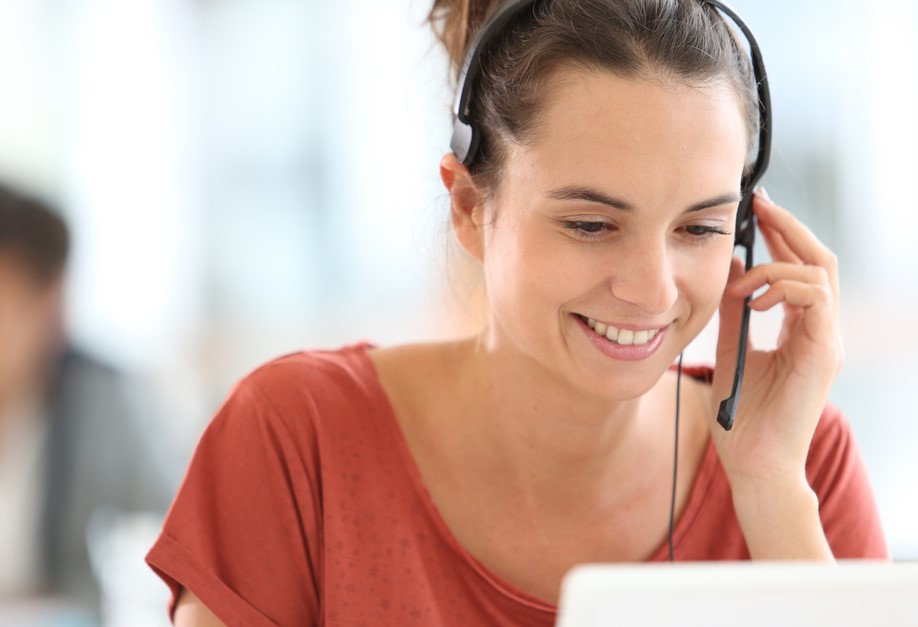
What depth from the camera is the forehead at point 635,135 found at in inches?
41.8

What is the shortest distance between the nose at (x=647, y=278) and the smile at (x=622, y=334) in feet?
0.16

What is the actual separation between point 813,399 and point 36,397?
6.17 ft

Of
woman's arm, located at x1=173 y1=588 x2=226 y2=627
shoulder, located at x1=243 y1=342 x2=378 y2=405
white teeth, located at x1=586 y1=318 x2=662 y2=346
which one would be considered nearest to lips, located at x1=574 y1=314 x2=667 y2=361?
white teeth, located at x1=586 y1=318 x2=662 y2=346

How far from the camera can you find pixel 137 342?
349 cm

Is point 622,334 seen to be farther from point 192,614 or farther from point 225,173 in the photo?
point 225,173

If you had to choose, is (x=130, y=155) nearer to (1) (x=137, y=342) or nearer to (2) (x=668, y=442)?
(1) (x=137, y=342)

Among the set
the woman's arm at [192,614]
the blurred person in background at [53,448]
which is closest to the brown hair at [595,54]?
the woman's arm at [192,614]

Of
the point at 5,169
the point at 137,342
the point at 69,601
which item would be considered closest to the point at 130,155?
the point at 5,169

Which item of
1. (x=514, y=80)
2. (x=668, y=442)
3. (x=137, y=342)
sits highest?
(x=514, y=80)

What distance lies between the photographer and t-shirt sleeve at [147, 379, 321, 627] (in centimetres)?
117

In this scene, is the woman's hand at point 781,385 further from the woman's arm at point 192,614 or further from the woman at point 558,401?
the woman's arm at point 192,614

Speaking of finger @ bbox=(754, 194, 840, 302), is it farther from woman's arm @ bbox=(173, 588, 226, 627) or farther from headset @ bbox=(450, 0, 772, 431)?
woman's arm @ bbox=(173, 588, 226, 627)

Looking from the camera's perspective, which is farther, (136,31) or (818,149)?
(136,31)

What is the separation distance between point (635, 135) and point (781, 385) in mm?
402
